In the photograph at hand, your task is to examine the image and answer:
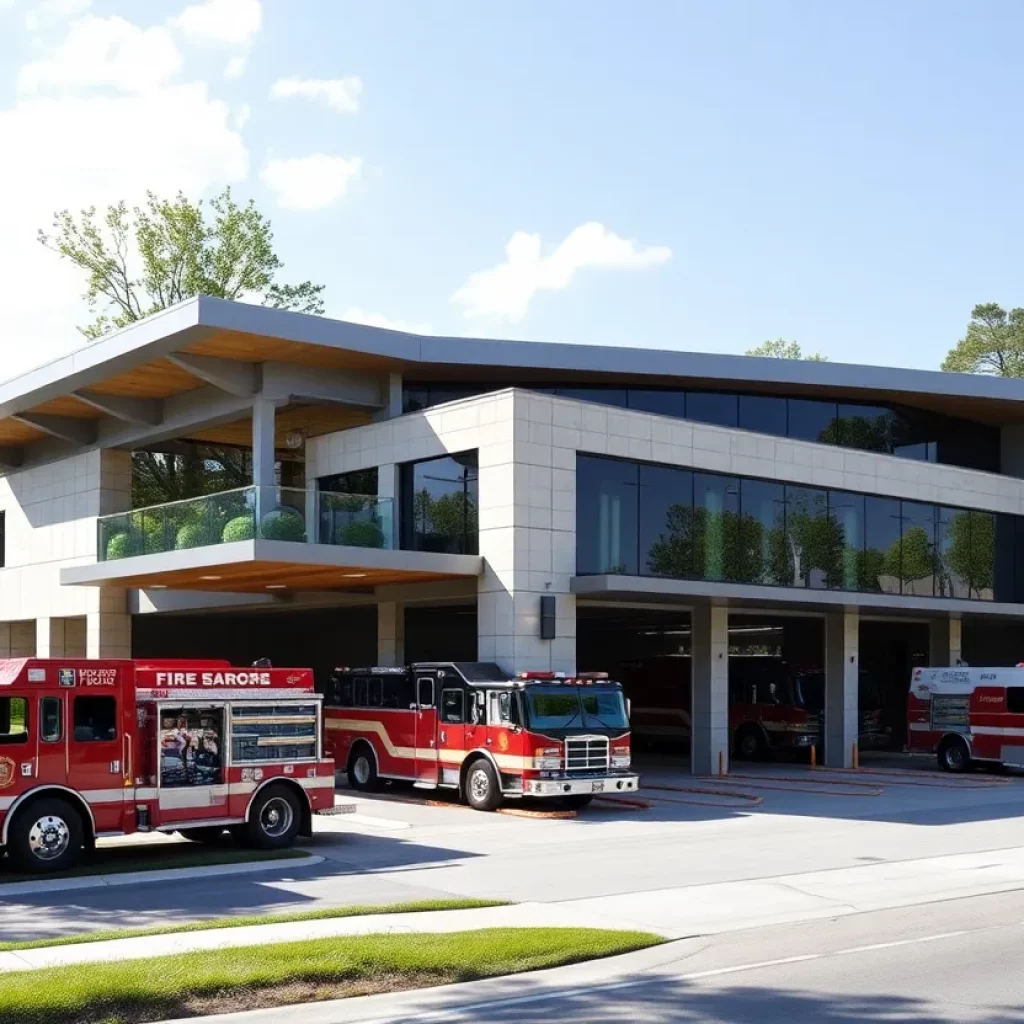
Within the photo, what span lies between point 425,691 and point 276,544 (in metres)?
4.03

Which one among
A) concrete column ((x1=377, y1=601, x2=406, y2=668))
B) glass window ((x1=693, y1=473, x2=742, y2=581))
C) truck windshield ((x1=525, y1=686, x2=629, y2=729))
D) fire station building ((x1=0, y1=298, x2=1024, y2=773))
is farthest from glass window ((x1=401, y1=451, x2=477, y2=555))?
glass window ((x1=693, y1=473, x2=742, y2=581))

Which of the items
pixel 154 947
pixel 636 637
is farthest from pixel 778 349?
pixel 154 947

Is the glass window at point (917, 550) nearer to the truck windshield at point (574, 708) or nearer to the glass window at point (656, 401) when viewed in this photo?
the glass window at point (656, 401)

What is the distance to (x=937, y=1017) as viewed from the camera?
9836 mm

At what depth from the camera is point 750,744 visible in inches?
1592

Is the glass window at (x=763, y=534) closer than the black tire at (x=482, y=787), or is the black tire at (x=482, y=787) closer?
the black tire at (x=482, y=787)

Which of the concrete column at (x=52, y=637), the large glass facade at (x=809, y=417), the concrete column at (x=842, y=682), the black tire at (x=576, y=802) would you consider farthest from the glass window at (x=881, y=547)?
the concrete column at (x=52, y=637)

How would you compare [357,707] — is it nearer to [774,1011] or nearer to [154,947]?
[154,947]

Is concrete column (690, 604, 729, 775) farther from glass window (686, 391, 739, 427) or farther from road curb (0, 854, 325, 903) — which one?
road curb (0, 854, 325, 903)

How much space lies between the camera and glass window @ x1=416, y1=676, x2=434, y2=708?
27375 millimetres

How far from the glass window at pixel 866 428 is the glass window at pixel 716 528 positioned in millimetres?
9055

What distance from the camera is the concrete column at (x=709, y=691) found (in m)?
33.1

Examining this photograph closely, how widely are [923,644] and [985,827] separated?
24387 mm

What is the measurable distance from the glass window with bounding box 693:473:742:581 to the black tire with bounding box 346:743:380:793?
26.8ft
